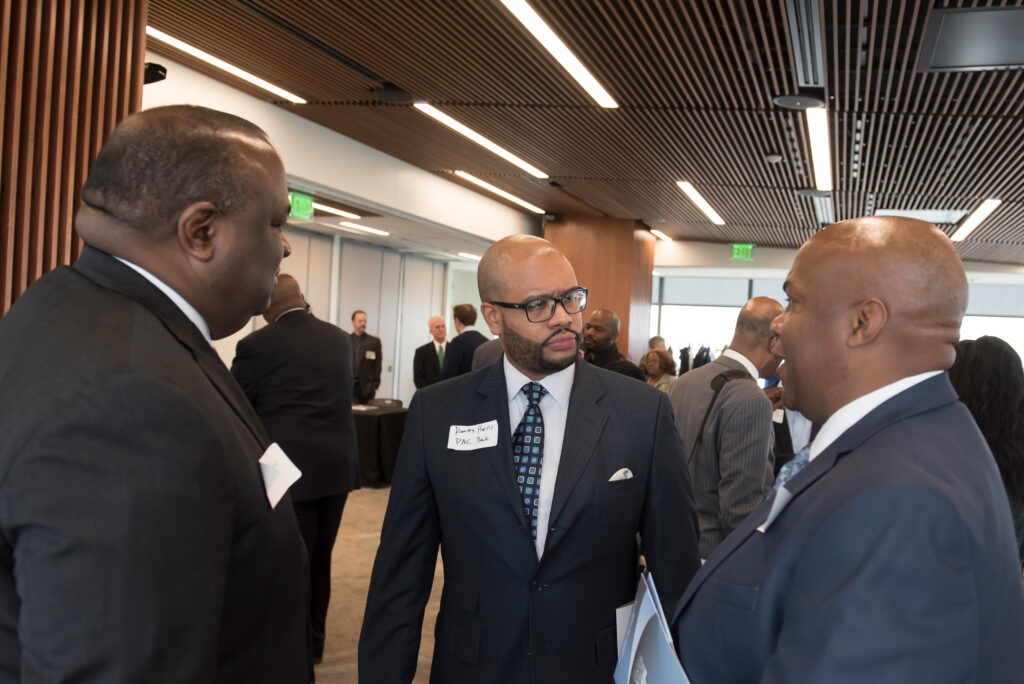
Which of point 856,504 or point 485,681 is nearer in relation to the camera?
point 856,504

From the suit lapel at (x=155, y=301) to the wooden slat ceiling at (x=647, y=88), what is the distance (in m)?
3.60

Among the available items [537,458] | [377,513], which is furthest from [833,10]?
[377,513]

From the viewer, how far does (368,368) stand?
1079 cm

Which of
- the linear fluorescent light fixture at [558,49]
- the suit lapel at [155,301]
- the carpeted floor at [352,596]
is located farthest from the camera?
the linear fluorescent light fixture at [558,49]

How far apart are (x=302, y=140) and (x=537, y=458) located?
605cm

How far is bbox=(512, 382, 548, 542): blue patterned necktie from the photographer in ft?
6.29

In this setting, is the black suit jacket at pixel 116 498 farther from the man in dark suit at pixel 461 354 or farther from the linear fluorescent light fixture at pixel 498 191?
the linear fluorescent light fixture at pixel 498 191

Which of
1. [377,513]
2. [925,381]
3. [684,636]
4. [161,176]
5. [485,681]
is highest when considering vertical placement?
[161,176]

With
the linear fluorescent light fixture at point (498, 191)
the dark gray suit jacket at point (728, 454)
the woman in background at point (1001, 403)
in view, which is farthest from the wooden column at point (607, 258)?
the woman in background at point (1001, 403)

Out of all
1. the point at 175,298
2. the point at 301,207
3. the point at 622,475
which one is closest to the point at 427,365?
the point at 301,207

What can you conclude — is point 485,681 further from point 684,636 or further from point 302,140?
point 302,140

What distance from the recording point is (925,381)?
1118mm

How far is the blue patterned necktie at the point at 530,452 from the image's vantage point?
192 cm

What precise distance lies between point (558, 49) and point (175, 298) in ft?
13.8
